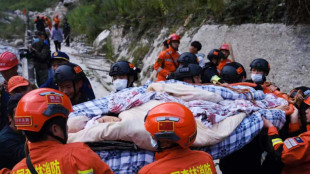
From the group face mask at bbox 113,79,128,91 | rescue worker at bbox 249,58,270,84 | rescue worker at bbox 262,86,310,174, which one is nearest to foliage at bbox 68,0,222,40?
rescue worker at bbox 249,58,270,84

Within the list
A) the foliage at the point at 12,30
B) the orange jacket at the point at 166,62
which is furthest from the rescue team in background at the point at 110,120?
the foliage at the point at 12,30

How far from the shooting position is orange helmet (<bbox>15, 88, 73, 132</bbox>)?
1.67m

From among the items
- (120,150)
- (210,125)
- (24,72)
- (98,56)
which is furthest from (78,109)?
(98,56)

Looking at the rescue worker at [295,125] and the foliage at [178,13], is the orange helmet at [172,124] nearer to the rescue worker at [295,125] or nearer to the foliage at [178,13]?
the rescue worker at [295,125]

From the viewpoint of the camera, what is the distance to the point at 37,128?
5.58 feet

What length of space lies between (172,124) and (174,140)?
11 centimetres

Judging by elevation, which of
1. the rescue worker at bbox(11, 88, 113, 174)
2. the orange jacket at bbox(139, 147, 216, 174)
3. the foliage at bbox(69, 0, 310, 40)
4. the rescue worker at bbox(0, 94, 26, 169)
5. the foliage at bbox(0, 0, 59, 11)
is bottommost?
the rescue worker at bbox(0, 94, 26, 169)

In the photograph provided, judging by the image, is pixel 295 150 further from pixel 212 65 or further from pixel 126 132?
pixel 212 65

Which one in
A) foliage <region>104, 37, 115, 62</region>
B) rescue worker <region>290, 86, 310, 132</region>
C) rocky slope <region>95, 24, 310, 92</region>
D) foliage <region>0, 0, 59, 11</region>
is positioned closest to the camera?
rescue worker <region>290, 86, 310, 132</region>

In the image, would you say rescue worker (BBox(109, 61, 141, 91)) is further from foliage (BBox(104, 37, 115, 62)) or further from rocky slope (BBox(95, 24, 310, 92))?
foliage (BBox(104, 37, 115, 62))

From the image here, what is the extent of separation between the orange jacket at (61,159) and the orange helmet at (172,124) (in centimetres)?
40

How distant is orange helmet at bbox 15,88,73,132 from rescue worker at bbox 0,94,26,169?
735 mm

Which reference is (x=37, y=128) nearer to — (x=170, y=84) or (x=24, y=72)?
(x=170, y=84)

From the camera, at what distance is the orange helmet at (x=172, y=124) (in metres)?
Answer: 1.80
